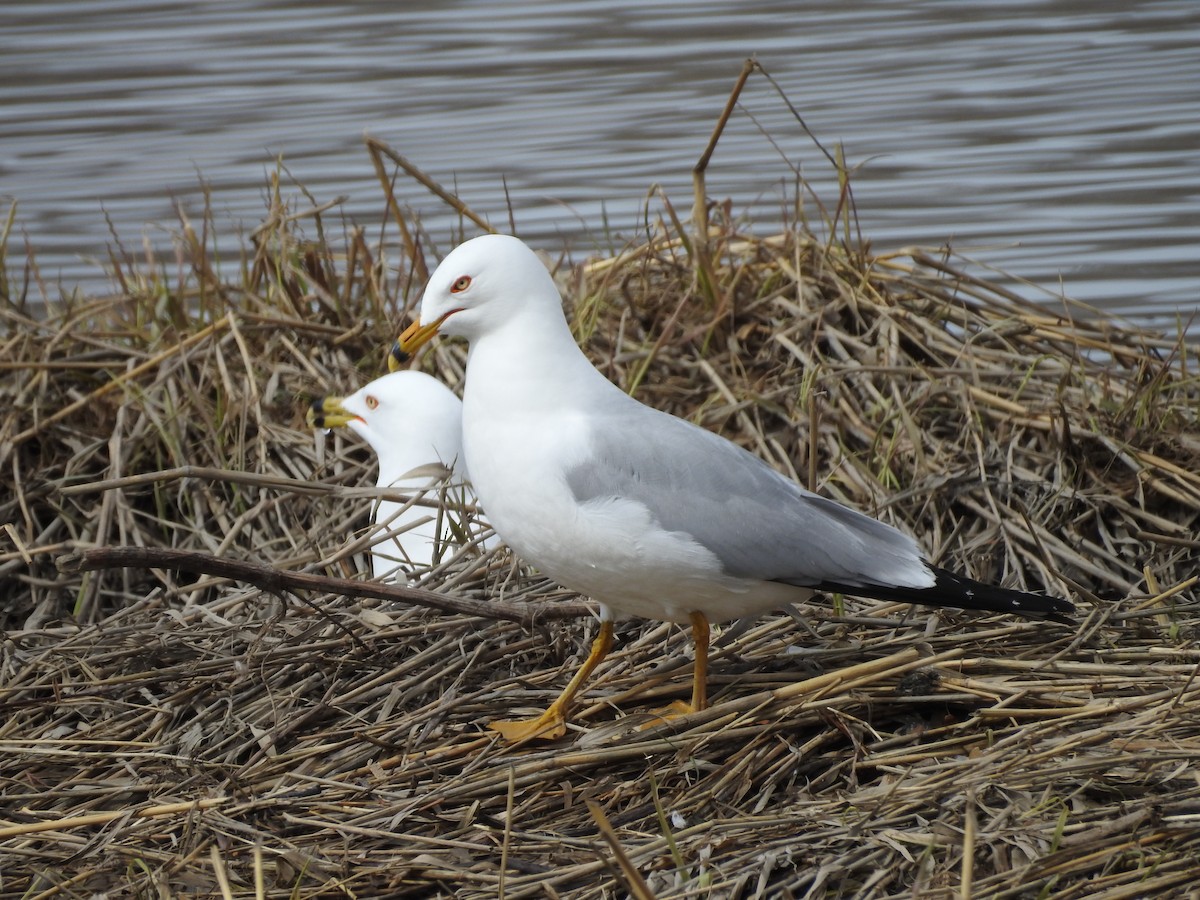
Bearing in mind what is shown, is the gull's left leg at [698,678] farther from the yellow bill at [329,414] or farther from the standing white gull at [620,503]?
the yellow bill at [329,414]

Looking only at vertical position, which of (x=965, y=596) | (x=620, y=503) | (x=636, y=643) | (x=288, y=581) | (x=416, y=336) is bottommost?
(x=636, y=643)

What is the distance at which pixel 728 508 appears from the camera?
326 centimetres

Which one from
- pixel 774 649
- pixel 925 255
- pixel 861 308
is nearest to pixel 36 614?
pixel 774 649

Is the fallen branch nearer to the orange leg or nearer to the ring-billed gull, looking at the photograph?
the orange leg

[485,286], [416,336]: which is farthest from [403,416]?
[485,286]

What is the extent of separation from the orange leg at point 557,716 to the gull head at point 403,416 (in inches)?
62.8

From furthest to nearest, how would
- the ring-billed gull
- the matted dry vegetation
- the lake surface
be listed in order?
the lake surface, the ring-billed gull, the matted dry vegetation

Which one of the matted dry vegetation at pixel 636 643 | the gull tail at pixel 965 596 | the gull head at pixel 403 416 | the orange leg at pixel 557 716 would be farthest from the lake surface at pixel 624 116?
the orange leg at pixel 557 716

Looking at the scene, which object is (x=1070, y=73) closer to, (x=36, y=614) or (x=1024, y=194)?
(x=1024, y=194)

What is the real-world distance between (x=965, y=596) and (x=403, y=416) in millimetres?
2240

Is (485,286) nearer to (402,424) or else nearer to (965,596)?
(965,596)

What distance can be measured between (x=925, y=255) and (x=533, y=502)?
281 centimetres

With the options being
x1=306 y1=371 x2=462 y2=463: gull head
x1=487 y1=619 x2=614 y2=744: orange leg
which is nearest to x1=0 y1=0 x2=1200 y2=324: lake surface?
x1=306 y1=371 x2=462 y2=463: gull head

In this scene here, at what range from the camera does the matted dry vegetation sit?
2777 mm
